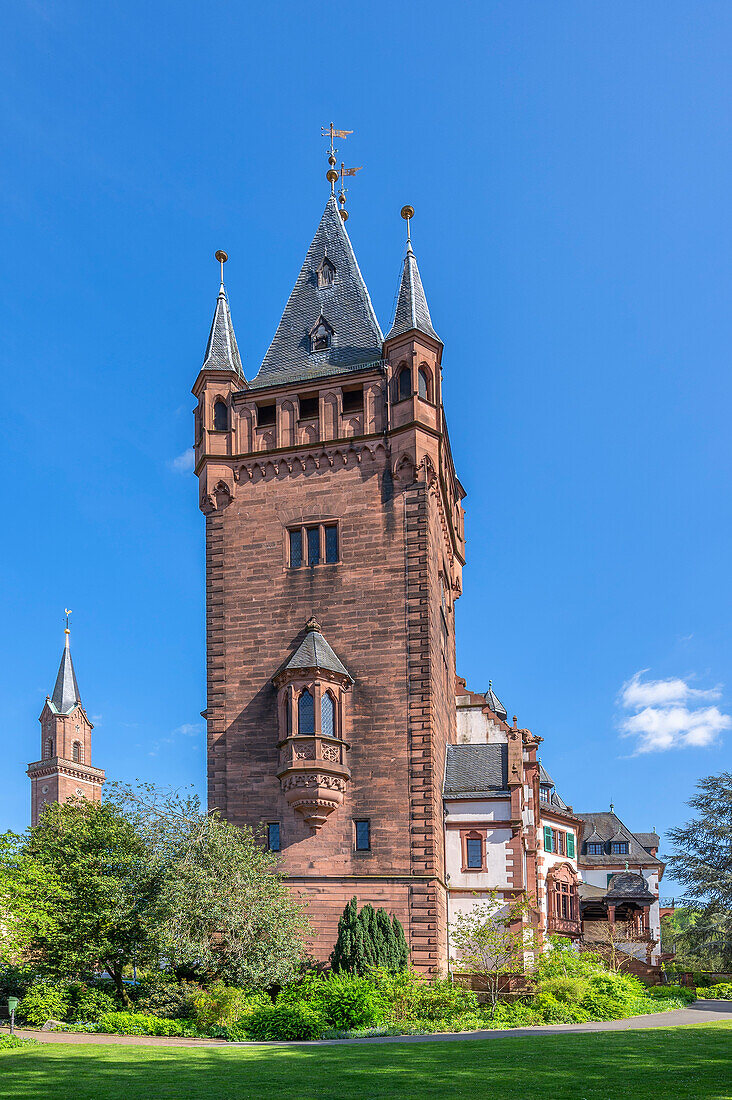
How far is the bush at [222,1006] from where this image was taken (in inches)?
1005

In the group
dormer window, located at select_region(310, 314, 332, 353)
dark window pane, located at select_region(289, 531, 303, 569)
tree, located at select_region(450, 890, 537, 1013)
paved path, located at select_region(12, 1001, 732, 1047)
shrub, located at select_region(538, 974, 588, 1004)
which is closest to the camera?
paved path, located at select_region(12, 1001, 732, 1047)

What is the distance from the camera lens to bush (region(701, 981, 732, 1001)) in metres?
42.5

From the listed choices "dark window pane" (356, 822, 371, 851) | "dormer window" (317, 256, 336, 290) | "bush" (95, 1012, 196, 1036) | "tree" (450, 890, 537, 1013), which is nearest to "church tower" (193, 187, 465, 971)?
"dark window pane" (356, 822, 371, 851)

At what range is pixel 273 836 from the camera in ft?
110

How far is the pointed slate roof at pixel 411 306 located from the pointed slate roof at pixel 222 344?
264 inches

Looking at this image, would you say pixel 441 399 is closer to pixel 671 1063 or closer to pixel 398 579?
pixel 398 579

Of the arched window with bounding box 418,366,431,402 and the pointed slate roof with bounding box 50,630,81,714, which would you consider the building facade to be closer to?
the arched window with bounding box 418,366,431,402

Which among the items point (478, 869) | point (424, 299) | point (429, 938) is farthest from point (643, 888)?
point (424, 299)

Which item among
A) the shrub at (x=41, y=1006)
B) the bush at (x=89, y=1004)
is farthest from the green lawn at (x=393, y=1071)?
the bush at (x=89, y=1004)

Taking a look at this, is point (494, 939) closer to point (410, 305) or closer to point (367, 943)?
point (367, 943)

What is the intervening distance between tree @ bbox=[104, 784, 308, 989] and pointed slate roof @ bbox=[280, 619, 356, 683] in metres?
6.01

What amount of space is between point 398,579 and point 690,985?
90.8ft

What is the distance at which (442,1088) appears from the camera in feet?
49.7

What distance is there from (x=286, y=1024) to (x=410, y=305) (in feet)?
82.8
